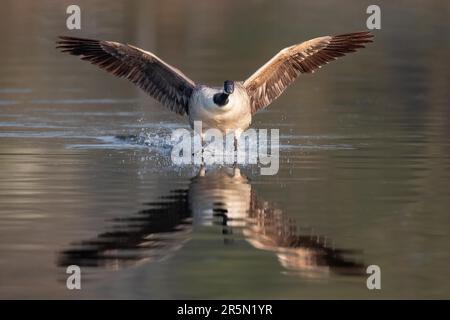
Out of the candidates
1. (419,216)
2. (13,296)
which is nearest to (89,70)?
(419,216)

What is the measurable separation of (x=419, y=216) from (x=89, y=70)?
1570cm

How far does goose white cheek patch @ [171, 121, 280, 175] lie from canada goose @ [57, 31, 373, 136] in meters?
0.20

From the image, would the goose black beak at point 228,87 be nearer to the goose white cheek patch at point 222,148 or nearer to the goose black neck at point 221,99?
the goose black neck at point 221,99

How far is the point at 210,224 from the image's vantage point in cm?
1177

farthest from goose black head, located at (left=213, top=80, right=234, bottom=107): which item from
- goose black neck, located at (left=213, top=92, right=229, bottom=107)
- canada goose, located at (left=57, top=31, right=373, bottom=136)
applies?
canada goose, located at (left=57, top=31, right=373, bottom=136)

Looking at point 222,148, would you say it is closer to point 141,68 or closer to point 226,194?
point 141,68

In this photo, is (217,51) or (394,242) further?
(217,51)

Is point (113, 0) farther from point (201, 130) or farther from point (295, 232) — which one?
point (295, 232)

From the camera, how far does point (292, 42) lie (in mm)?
31266

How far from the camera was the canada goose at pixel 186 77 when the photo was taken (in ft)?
54.6

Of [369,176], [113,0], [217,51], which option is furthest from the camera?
[113,0]

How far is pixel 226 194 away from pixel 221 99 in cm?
290

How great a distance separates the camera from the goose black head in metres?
15.7

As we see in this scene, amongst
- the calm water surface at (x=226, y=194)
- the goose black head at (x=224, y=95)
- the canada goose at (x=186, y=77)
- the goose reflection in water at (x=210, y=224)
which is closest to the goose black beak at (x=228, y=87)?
the goose black head at (x=224, y=95)
